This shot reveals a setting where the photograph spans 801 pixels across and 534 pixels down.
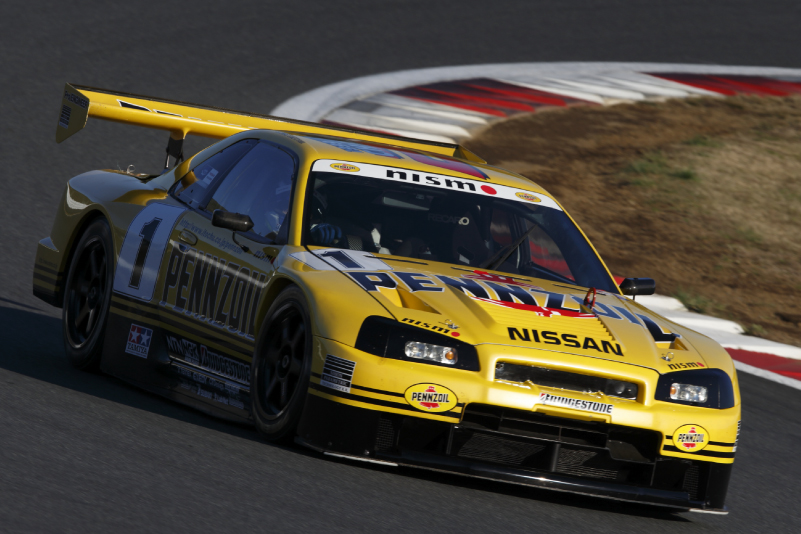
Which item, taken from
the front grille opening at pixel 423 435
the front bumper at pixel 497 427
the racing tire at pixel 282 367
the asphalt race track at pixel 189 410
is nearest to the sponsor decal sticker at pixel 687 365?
the front bumper at pixel 497 427

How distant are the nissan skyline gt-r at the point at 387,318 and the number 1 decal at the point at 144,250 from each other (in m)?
0.01

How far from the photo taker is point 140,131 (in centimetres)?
1207

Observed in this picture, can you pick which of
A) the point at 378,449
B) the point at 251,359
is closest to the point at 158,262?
the point at 251,359

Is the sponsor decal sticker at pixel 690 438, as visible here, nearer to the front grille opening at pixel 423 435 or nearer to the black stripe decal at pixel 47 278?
the front grille opening at pixel 423 435

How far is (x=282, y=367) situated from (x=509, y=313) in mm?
938

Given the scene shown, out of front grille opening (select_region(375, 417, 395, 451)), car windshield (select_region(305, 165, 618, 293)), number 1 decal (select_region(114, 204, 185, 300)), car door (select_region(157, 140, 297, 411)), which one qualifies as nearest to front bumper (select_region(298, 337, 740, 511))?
front grille opening (select_region(375, 417, 395, 451))

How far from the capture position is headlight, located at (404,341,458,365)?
183 inches

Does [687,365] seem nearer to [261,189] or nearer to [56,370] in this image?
[261,189]

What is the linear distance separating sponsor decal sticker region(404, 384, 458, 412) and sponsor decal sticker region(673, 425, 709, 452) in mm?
898

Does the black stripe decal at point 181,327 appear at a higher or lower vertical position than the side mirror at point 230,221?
lower

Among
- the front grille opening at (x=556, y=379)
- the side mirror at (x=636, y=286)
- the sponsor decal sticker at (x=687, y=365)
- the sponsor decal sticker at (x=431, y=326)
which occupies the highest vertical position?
the side mirror at (x=636, y=286)

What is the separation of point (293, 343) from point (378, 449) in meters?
0.60

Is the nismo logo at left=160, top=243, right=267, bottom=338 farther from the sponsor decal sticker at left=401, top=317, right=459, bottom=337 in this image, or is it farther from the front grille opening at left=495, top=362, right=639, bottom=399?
the front grille opening at left=495, top=362, right=639, bottom=399

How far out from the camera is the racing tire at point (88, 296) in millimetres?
6344
